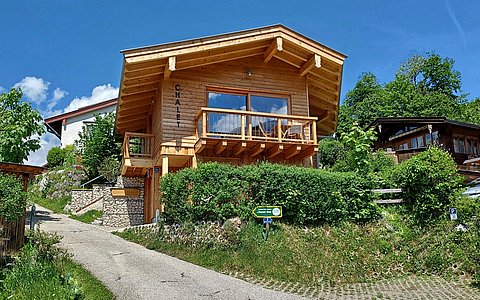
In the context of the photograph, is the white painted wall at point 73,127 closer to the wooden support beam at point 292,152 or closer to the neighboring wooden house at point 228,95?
the neighboring wooden house at point 228,95

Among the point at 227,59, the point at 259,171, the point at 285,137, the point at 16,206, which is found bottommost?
the point at 16,206

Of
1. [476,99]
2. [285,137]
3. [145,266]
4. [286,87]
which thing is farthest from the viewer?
[476,99]

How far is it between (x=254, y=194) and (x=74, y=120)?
101 feet

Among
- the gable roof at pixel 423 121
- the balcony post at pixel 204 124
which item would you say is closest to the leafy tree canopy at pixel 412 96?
A: the gable roof at pixel 423 121

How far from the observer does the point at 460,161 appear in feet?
96.2

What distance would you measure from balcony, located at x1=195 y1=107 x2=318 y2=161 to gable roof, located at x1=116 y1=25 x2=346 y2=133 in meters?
2.25

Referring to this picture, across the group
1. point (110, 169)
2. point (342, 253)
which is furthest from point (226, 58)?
point (110, 169)

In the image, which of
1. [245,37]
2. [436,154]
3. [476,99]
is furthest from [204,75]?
[476,99]

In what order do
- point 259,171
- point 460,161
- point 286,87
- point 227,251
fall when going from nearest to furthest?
1. point 227,251
2. point 259,171
3. point 286,87
4. point 460,161

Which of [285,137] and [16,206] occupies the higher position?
[285,137]

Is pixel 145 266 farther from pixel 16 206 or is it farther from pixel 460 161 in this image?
pixel 460 161

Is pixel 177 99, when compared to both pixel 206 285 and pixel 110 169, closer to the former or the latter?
pixel 206 285

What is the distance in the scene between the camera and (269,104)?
18000 mm

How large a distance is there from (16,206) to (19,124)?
13283 millimetres
